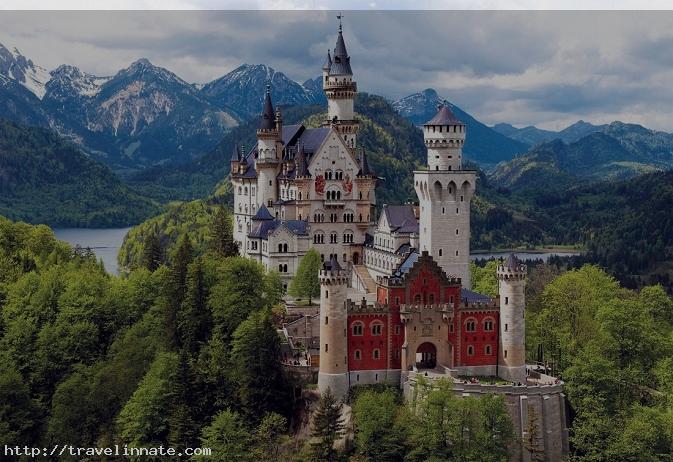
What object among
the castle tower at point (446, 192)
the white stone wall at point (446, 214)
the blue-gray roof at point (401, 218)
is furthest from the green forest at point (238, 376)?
the blue-gray roof at point (401, 218)

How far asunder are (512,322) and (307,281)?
112 ft

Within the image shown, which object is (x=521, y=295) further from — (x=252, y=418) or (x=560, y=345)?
(x=252, y=418)

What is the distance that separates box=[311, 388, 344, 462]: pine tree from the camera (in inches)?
3142

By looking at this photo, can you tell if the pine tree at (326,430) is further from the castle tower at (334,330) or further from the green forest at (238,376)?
the castle tower at (334,330)

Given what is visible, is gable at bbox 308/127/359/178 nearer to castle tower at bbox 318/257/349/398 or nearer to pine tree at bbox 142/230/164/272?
pine tree at bbox 142/230/164/272

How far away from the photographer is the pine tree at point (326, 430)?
3142 inches

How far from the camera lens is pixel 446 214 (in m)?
104

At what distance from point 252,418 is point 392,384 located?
12515 mm

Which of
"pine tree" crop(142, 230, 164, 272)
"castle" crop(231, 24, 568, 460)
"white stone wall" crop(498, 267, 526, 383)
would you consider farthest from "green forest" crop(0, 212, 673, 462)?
"pine tree" crop(142, 230, 164, 272)

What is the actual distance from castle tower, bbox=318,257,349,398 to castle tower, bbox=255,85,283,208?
51.4 metres

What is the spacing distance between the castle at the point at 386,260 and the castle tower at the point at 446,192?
0.12 metres

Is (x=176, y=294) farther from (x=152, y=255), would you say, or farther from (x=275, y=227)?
(x=152, y=255)

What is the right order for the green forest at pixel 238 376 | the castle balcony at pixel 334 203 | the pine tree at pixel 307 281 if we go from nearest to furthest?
the green forest at pixel 238 376, the pine tree at pixel 307 281, the castle balcony at pixel 334 203

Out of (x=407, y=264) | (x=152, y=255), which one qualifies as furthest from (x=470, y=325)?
(x=152, y=255)
